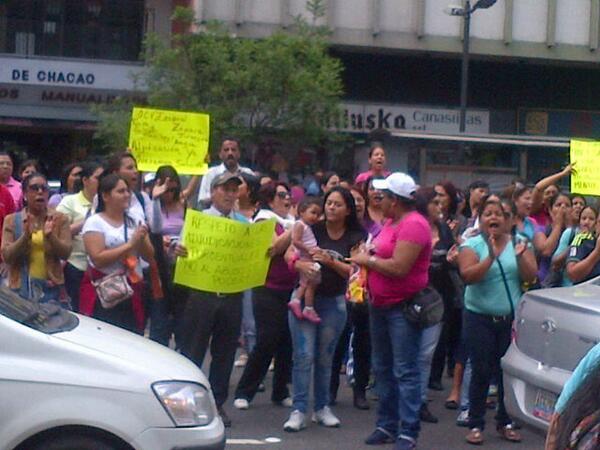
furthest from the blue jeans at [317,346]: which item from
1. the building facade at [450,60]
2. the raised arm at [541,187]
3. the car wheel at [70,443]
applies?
the building facade at [450,60]

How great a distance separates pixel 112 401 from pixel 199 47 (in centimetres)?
1759

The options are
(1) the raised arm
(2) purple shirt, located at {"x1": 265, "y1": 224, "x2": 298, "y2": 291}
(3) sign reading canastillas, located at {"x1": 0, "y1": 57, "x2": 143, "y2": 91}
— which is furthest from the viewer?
(3) sign reading canastillas, located at {"x1": 0, "y1": 57, "x2": 143, "y2": 91}

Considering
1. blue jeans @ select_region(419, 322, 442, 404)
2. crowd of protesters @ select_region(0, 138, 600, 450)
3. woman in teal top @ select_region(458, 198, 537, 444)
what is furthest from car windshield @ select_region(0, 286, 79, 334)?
blue jeans @ select_region(419, 322, 442, 404)

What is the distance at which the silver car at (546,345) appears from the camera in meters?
6.76

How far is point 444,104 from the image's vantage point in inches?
1212

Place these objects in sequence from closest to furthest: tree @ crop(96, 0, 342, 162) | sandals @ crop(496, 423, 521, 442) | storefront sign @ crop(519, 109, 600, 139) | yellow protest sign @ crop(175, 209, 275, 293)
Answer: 1. yellow protest sign @ crop(175, 209, 275, 293)
2. sandals @ crop(496, 423, 521, 442)
3. tree @ crop(96, 0, 342, 162)
4. storefront sign @ crop(519, 109, 600, 139)

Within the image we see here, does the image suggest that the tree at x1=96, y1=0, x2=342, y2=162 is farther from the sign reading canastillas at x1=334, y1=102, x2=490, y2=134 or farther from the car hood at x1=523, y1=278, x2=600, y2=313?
the car hood at x1=523, y1=278, x2=600, y2=313

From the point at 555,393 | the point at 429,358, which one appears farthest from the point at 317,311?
the point at 555,393

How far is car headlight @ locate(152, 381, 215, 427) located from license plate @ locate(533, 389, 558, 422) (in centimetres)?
201

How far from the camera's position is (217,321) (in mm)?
8555

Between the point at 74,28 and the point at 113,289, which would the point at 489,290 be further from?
the point at 74,28

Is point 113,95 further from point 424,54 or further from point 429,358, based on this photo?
point 429,358

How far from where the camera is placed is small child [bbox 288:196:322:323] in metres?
8.56

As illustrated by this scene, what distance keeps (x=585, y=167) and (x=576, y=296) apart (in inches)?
171
